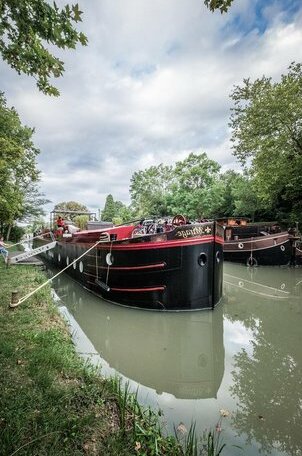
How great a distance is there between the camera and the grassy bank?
250cm

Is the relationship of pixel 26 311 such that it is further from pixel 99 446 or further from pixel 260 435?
pixel 260 435

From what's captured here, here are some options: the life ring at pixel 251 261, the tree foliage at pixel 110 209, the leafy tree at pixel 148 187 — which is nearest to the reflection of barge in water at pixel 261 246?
the life ring at pixel 251 261

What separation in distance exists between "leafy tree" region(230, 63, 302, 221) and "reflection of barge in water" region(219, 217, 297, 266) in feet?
7.52

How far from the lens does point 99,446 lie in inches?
102

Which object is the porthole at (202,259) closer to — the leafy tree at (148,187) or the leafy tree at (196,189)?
the leafy tree at (196,189)

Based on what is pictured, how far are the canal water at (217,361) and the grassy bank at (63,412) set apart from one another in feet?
2.65

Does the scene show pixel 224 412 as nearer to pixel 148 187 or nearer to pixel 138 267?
pixel 138 267

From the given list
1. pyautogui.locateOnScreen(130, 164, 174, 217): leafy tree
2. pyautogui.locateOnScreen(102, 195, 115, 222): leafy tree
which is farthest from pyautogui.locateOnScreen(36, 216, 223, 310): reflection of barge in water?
pyautogui.locateOnScreen(102, 195, 115, 222): leafy tree

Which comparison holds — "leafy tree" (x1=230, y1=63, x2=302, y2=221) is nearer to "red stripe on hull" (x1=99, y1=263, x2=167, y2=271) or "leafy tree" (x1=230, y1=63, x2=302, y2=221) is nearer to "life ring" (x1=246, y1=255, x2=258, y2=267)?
"life ring" (x1=246, y1=255, x2=258, y2=267)

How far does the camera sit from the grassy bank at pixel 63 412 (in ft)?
8.19

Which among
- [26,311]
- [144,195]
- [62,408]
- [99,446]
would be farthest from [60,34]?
[144,195]

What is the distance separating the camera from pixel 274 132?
18234 mm

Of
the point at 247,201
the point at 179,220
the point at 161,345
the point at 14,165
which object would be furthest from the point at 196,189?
the point at 161,345

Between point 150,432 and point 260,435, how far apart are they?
5.30 ft
